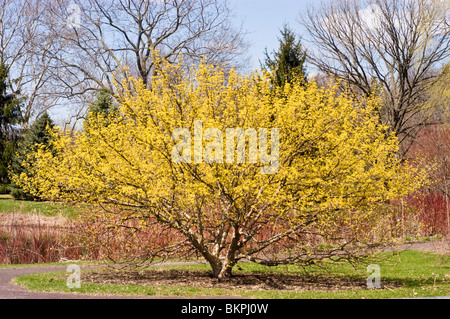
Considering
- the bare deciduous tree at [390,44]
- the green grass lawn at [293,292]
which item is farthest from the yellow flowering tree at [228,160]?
the bare deciduous tree at [390,44]

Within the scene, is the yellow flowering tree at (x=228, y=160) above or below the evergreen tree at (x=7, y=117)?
below

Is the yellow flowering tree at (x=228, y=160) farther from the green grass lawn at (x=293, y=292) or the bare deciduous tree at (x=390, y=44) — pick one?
the bare deciduous tree at (x=390, y=44)

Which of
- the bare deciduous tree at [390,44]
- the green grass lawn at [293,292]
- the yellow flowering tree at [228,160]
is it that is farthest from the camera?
the bare deciduous tree at [390,44]

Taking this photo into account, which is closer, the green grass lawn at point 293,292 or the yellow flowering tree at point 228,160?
the green grass lawn at point 293,292

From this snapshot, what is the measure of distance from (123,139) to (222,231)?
2580 mm

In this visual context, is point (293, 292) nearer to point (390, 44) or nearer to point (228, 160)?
point (228, 160)

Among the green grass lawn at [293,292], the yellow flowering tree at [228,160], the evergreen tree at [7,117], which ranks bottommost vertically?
the green grass lawn at [293,292]

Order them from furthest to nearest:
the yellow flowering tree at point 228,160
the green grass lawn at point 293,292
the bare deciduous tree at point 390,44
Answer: the bare deciduous tree at point 390,44 → the yellow flowering tree at point 228,160 → the green grass lawn at point 293,292

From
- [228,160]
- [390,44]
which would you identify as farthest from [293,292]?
[390,44]

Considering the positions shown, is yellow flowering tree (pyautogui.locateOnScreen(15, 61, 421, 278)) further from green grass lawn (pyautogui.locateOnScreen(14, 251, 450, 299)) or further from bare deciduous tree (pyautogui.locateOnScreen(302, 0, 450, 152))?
bare deciduous tree (pyautogui.locateOnScreen(302, 0, 450, 152))

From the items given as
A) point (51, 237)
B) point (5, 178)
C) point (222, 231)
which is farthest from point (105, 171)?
point (5, 178)

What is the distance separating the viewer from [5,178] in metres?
27.7

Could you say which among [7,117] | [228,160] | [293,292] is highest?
[7,117]
